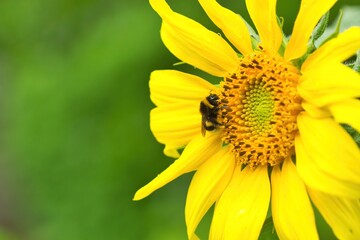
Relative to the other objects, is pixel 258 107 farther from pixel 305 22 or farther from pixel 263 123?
pixel 305 22

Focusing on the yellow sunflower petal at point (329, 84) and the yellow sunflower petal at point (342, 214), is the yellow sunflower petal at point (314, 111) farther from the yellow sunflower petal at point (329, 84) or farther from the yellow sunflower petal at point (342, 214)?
the yellow sunflower petal at point (342, 214)

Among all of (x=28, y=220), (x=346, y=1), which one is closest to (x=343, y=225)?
(x=346, y=1)

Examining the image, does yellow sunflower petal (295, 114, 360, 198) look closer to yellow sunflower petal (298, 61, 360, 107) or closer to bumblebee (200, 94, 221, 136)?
yellow sunflower petal (298, 61, 360, 107)

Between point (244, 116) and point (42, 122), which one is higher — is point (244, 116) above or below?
above

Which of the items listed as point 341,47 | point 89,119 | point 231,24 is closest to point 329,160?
point 341,47

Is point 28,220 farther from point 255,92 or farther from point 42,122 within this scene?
point 255,92
